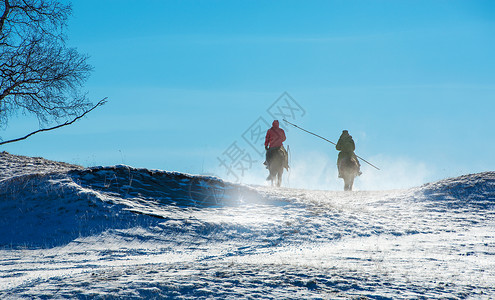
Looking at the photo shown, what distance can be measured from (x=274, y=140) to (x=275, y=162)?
3.25ft

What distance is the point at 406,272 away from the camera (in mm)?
7738

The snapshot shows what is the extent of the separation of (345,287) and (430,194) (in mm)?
11318

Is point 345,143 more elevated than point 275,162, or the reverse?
point 345,143

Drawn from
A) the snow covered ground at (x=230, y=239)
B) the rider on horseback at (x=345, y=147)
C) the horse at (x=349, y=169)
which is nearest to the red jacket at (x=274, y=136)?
the rider on horseback at (x=345, y=147)

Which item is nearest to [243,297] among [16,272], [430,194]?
[16,272]

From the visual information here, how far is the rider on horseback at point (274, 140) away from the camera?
21031 mm

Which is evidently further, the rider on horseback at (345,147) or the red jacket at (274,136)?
the red jacket at (274,136)

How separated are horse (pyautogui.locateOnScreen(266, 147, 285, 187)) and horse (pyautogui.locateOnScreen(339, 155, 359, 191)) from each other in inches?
104

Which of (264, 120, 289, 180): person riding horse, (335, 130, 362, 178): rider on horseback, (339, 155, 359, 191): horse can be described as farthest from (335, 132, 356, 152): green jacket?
(264, 120, 289, 180): person riding horse

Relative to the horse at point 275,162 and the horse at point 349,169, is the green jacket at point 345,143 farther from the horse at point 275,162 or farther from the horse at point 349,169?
the horse at point 275,162

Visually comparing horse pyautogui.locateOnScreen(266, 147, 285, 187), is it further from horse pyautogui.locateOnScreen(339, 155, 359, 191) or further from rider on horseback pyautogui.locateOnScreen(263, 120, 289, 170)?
horse pyautogui.locateOnScreen(339, 155, 359, 191)

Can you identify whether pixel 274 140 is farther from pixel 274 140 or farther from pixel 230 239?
pixel 230 239

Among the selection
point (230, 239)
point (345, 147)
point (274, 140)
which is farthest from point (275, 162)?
point (230, 239)

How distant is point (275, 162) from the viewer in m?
21.0
